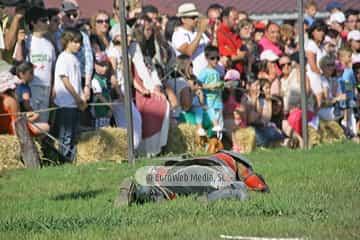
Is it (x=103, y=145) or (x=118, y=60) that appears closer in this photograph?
(x=103, y=145)

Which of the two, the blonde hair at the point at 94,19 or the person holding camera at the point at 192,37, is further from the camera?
the person holding camera at the point at 192,37

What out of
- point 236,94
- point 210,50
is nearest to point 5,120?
point 210,50

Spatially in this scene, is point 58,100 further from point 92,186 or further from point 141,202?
point 141,202

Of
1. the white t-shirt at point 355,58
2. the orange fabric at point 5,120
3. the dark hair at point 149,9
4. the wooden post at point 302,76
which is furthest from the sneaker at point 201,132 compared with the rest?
the white t-shirt at point 355,58

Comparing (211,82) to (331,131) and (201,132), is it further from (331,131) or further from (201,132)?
(331,131)

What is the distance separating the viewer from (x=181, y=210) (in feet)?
29.3

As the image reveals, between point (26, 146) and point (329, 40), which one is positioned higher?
point (329, 40)

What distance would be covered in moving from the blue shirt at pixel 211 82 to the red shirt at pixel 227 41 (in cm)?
106

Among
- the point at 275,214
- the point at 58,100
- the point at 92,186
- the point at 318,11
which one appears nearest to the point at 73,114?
the point at 58,100

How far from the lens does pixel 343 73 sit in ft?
69.1

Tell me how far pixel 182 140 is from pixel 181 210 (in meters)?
7.55

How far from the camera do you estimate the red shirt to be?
1814cm

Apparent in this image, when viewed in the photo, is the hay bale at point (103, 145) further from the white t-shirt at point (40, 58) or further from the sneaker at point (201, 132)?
the sneaker at point (201, 132)

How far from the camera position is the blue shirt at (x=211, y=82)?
17.1m
